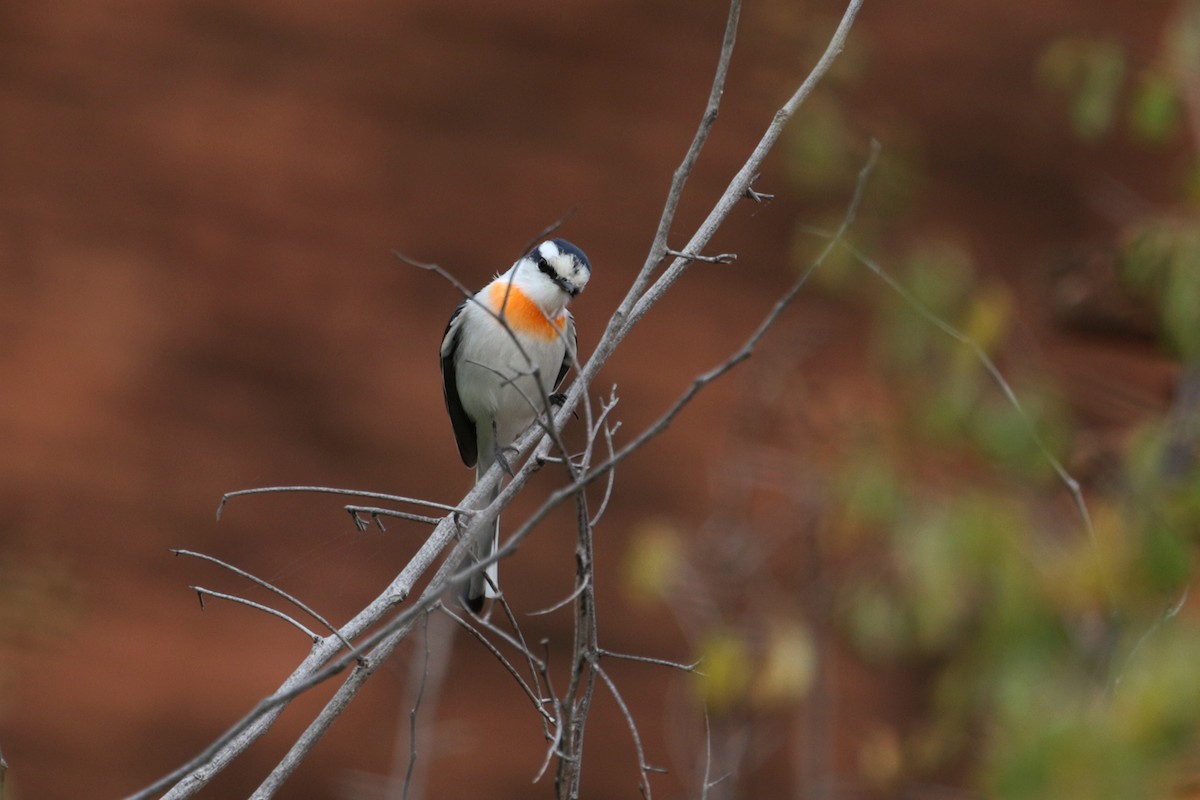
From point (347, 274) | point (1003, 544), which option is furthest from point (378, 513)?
point (347, 274)

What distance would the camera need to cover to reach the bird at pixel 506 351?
3.74 m

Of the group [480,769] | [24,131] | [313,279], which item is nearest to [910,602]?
[480,769]

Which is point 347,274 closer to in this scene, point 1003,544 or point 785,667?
point 785,667

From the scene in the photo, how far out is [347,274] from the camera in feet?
20.9

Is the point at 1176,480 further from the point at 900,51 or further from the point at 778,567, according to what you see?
the point at 900,51

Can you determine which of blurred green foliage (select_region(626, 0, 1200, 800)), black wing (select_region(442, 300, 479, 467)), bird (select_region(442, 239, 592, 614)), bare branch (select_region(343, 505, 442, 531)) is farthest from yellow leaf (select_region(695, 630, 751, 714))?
bare branch (select_region(343, 505, 442, 531))

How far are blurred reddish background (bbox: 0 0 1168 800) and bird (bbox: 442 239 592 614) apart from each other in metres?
1.76

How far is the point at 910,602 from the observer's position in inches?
165

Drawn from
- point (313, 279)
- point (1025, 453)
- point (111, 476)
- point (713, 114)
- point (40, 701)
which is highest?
point (713, 114)

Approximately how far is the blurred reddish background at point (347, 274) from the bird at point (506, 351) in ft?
5.77

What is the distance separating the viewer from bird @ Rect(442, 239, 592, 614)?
3740 mm

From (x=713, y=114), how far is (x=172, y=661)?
452cm

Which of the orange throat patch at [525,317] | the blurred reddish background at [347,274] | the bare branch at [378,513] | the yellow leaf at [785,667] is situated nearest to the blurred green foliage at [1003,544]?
the yellow leaf at [785,667]

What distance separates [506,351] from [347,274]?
2.68 meters
